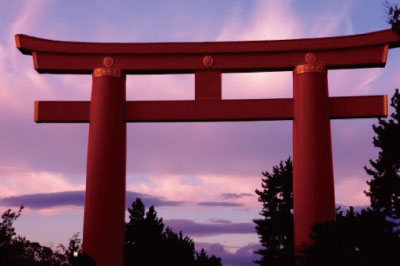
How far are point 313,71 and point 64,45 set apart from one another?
614 centimetres

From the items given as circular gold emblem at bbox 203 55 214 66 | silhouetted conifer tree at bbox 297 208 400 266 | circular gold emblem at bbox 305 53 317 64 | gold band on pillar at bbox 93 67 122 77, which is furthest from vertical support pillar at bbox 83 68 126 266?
silhouetted conifer tree at bbox 297 208 400 266

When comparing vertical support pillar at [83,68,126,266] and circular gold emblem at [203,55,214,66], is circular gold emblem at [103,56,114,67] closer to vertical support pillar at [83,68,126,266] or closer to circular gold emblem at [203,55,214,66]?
vertical support pillar at [83,68,126,266]

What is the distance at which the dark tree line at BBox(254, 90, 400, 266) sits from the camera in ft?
38.7

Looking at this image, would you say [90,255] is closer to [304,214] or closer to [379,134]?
[304,214]

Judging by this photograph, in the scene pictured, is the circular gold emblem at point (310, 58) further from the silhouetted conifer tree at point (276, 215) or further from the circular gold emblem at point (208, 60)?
the silhouetted conifer tree at point (276, 215)

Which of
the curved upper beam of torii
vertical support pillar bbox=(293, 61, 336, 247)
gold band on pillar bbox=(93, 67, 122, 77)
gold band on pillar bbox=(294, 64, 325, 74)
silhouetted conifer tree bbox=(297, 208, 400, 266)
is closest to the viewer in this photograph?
silhouetted conifer tree bbox=(297, 208, 400, 266)

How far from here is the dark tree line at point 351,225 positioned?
11.8 metres

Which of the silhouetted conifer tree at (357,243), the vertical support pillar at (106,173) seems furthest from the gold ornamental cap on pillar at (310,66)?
the vertical support pillar at (106,173)

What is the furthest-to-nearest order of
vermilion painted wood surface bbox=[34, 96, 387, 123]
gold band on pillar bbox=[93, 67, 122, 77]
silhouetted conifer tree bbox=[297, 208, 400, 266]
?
gold band on pillar bbox=[93, 67, 122, 77], vermilion painted wood surface bbox=[34, 96, 387, 123], silhouetted conifer tree bbox=[297, 208, 400, 266]

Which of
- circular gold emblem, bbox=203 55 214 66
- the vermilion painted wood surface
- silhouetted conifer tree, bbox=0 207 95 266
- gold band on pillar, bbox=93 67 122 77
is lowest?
silhouetted conifer tree, bbox=0 207 95 266

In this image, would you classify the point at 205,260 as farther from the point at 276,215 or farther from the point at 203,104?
the point at 203,104

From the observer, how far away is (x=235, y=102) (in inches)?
599

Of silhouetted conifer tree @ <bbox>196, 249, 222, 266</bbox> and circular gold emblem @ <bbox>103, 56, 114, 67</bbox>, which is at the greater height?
circular gold emblem @ <bbox>103, 56, 114, 67</bbox>

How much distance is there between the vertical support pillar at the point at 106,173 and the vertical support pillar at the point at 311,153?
4161mm
